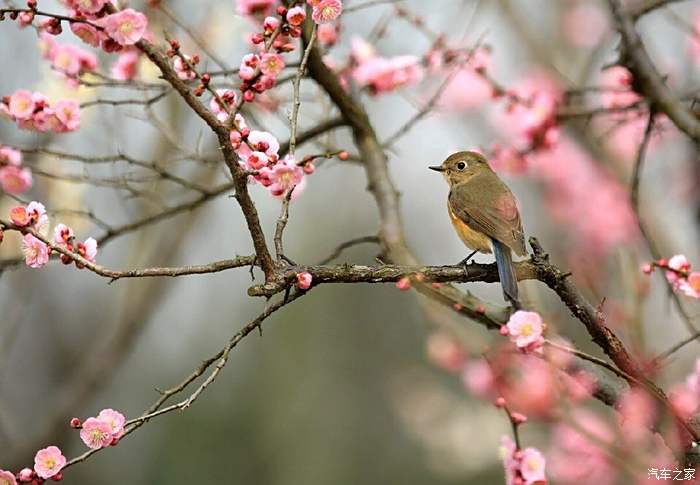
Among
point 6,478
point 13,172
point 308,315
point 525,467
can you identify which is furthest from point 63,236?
point 308,315

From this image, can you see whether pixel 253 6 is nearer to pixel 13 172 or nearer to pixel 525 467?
pixel 13 172

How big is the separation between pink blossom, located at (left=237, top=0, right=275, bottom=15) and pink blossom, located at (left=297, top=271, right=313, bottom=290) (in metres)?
1.38

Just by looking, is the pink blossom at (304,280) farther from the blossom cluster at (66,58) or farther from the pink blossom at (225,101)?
the blossom cluster at (66,58)

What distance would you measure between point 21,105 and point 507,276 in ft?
5.22

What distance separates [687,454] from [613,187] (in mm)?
3779

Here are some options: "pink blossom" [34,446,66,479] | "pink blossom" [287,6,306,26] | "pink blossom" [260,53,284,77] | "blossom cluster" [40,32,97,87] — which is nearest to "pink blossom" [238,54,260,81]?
"pink blossom" [260,53,284,77]

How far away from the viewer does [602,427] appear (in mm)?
4586

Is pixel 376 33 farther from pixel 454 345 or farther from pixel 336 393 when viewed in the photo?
pixel 336 393

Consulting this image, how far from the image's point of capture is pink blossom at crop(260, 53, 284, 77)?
2078 mm

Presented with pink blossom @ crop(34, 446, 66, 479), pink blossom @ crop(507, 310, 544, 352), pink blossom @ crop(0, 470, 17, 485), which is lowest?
pink blossom @ crop(0, 470, 17, 485)

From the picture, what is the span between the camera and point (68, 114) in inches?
111

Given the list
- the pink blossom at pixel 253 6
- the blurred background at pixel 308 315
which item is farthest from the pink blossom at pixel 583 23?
the pink blossom at pixel 253 6

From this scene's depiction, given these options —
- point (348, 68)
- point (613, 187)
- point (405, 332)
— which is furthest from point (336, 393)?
point (348, 68)

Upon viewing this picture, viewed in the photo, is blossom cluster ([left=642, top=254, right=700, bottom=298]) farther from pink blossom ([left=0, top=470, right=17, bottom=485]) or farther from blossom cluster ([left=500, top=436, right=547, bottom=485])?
pink blossom ([left=0, top=470, right=17, bottom=485])
